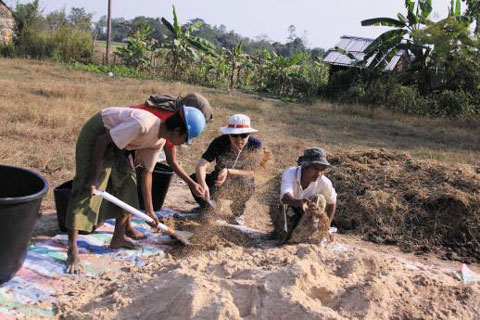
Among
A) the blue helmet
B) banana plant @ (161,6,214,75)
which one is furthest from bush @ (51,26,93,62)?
the blue helmet

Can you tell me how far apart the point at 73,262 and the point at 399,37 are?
14.4m

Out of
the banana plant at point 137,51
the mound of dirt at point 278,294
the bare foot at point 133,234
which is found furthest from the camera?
the banana plant at point 137,51

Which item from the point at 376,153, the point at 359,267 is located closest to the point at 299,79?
the point at 376,153

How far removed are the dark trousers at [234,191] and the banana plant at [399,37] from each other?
1237 cm

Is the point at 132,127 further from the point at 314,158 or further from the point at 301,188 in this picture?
the point at 301,188

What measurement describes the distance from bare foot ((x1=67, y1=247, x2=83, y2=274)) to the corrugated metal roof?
1502 centimetres

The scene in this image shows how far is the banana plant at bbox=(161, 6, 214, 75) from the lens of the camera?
18438mm

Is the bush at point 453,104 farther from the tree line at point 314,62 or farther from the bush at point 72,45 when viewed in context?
the bush at point 72,45

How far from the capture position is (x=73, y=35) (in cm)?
2006

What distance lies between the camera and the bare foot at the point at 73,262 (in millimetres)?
3053

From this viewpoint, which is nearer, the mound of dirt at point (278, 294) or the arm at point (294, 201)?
the mound of dirt at point (278, 294)

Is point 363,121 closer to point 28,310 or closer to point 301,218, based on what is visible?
point 301,218

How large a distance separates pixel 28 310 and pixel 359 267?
1855 mm

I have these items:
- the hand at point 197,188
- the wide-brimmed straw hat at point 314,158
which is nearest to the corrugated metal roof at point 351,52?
the wide-brimmed straw hat at point 314,158
